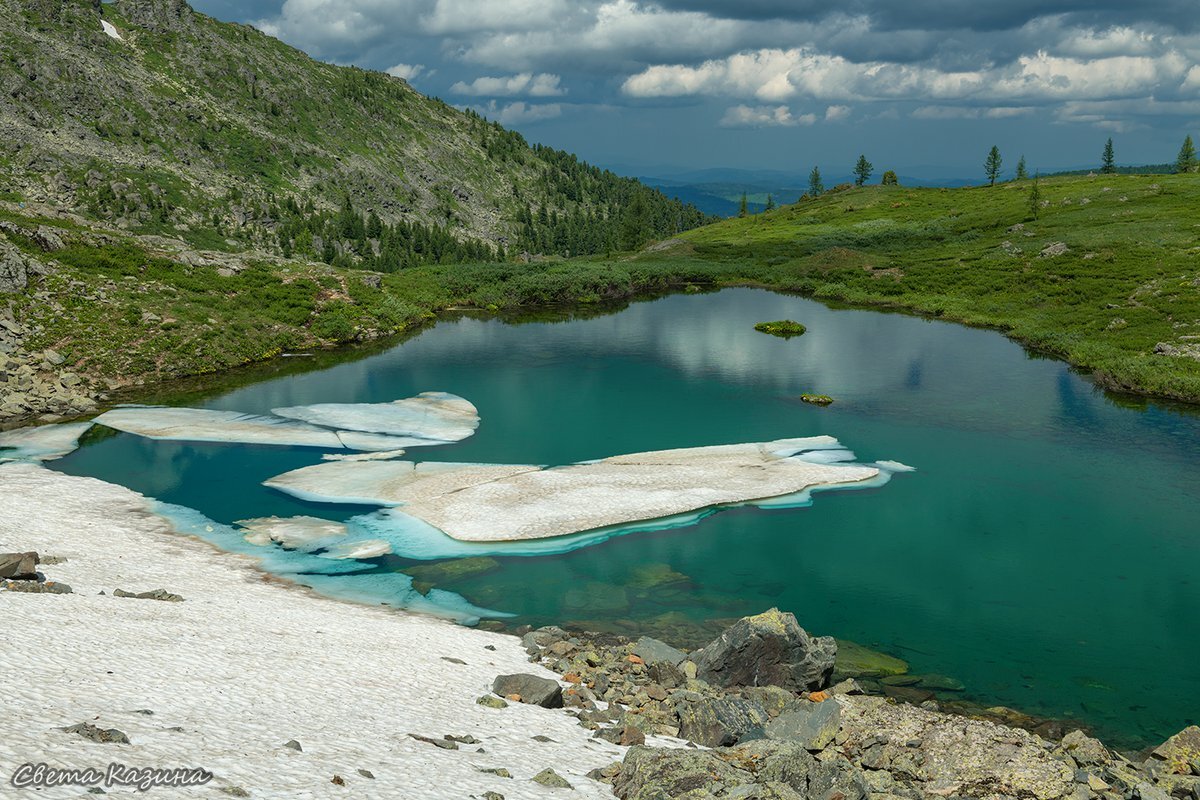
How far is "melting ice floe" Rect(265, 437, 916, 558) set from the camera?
39.2 m

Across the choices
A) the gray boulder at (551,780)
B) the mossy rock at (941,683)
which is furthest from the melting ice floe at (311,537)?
the mossy rock at (941,683)

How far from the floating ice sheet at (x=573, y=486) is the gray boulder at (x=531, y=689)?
14593 millimetres

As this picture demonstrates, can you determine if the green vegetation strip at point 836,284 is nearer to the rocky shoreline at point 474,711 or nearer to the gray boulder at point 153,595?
the gray boulder at point 153,595

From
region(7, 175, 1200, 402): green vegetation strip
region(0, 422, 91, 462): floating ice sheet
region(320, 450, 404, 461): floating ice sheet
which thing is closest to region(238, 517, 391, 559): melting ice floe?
region(320, 450, 404, 461): floating ice sheet

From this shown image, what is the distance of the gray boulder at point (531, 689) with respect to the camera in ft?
76.5

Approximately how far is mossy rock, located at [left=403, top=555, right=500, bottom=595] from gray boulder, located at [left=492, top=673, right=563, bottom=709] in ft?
36.8

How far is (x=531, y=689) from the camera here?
23.6 meters

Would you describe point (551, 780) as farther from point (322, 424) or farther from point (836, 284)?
point (836, 284)

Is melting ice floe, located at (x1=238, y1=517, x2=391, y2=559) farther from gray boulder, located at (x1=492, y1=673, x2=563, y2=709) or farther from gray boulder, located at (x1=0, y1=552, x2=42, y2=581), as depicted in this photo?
gray boulder, located at (x1=492, y1=673, x2=563, y2=709)

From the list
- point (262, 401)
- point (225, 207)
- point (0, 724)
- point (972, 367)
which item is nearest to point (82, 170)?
point (225, 207)

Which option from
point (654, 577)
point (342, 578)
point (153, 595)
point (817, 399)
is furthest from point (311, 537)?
point (817, 399)

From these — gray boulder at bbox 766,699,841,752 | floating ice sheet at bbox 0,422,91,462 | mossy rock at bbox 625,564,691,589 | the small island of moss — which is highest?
the small island of moss

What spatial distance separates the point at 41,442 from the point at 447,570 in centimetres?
3262

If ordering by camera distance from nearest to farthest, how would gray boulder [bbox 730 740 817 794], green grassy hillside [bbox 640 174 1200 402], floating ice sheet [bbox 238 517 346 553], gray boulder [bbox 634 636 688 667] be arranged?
gray boulder [bbox 730 740 817 794], gray boulder [bbox 634 636 688 667], floating ice sheet [bbox 238 517 346 553], green grassy hillside [bbox 640 174 1200 402]
